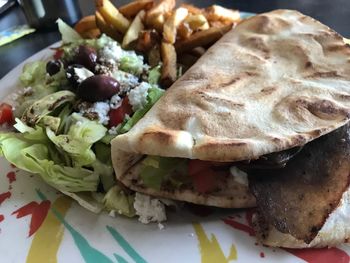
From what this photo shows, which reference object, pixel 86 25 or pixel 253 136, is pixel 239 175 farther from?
pixel 86 25

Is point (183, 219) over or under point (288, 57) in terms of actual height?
under

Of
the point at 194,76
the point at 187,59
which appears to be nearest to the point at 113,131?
the point at 194,76

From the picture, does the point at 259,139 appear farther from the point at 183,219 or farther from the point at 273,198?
the point at 183,219

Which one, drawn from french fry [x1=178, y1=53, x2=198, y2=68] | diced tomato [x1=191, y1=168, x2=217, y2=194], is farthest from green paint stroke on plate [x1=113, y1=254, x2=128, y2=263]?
french fry [x1=178, y1=53, x2=198, y2=68]

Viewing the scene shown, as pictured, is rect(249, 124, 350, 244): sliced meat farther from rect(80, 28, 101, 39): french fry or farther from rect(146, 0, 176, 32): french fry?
rect(80, 28, 101, 39): french fry

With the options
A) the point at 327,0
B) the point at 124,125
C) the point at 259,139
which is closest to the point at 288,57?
the point at 259,139

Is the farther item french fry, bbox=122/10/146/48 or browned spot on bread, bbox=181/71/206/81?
french fry, bbox=122/10/146/48
